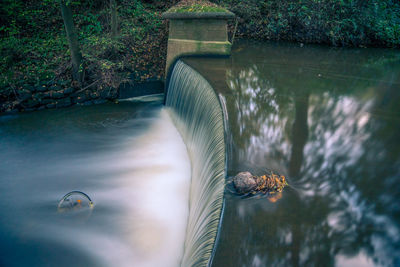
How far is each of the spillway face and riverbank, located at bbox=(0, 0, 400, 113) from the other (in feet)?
7.23

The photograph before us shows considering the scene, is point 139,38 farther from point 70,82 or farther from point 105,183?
point 105,183

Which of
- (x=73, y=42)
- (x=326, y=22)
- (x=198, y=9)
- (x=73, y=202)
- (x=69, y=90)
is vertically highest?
(x=326, y=22)

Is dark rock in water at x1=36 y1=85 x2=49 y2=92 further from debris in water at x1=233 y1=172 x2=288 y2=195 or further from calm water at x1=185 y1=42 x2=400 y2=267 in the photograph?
debris in water at x1=233 y1=172 x2=288 y2=195

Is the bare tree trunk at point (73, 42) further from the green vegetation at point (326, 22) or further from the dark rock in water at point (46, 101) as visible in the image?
the green vegetation at point (326, 22)

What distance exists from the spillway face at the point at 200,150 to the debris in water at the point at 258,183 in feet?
0.65

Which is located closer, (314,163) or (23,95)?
(314,163)

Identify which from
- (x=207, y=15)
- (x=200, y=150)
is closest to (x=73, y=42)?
(x=207, y=15)

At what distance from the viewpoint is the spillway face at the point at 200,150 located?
297 centimetres

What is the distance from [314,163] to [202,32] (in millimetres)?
5448

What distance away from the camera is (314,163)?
3699 mm

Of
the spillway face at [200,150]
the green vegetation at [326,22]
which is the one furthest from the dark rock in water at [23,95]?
the green vegetation at [326,22]

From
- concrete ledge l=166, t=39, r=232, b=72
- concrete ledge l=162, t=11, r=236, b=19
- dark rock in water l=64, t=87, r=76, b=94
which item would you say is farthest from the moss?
dark rock in water l=64, t=87, r=76, b=94

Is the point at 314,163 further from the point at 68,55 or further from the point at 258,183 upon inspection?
the point at 68,55

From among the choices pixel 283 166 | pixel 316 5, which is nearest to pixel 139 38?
pixel 316 5
